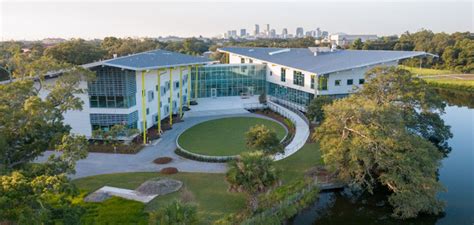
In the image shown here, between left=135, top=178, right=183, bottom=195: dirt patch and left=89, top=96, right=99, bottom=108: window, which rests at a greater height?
left=89, top=96, right=99, bottom=108: window

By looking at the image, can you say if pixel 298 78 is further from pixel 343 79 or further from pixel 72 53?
pixel 72 53

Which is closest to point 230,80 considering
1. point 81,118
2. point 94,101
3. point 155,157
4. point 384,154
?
point 94,101

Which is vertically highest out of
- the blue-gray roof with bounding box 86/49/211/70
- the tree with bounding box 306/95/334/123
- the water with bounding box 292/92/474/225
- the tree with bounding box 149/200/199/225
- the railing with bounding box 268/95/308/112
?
the blue-gray roof with bounding box 86/49/211/70

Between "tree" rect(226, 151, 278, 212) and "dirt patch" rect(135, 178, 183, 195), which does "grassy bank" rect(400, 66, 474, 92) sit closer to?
"dirt patch" rect(135, 178, 183, 195)

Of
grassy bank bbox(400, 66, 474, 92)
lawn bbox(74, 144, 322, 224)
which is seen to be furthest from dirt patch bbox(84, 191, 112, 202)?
grassy bank bbox(400, 66, 474, 92)

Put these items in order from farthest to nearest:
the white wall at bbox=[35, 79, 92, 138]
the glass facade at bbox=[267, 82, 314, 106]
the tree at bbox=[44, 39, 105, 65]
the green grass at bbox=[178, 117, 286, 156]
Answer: the tree at bbox=[44, 39, 105, 65] → the glass facade at bbox=[267, 82, 314, 106] → the white wall at bbox=[35, 79, 92, 138] → the green grass at bbox=[178, 117, 286, 156]

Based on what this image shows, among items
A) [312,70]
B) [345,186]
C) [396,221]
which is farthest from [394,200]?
[312,70]
